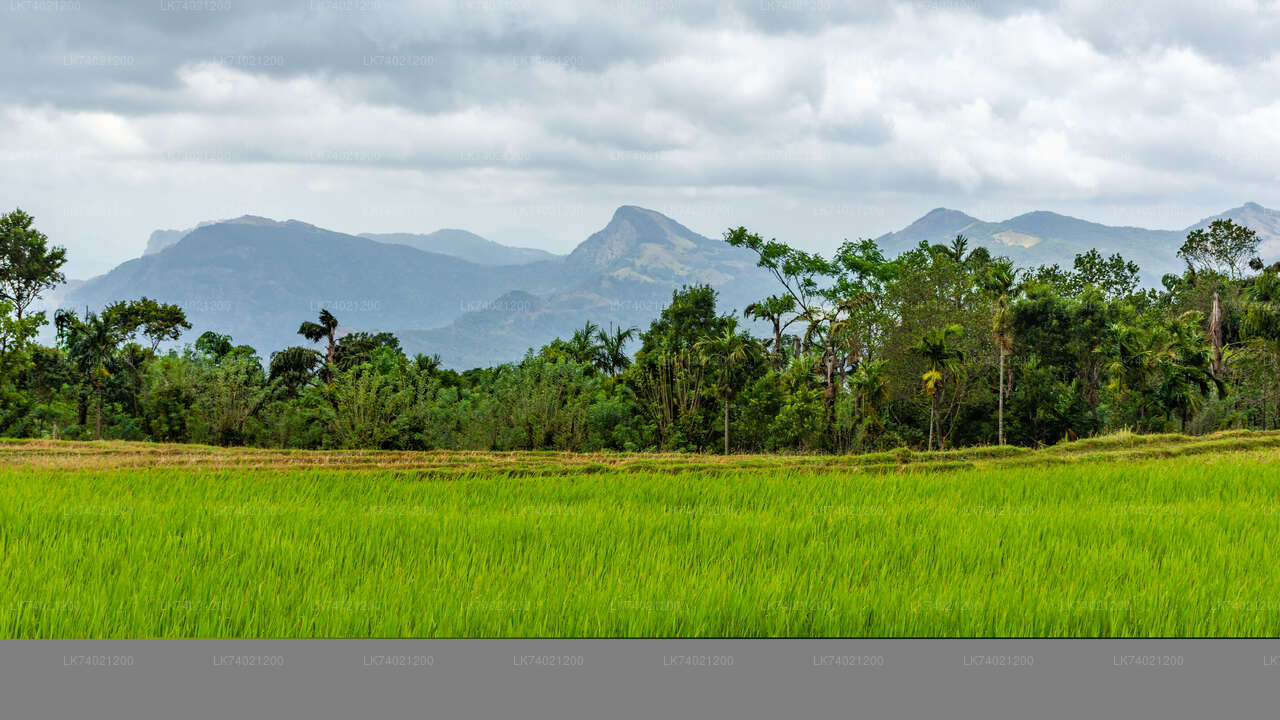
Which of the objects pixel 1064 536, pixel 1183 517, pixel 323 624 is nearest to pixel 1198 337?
pixel 1183 517

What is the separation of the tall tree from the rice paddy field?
25.9m

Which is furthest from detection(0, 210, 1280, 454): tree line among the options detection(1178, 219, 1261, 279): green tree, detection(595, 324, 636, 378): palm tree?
detection(1178, 219, 1261, 279): green tree

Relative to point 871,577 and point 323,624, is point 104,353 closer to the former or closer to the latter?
point 323,624

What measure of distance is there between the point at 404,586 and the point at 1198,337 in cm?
2712

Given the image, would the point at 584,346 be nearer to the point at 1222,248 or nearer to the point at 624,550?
the point at 624,550

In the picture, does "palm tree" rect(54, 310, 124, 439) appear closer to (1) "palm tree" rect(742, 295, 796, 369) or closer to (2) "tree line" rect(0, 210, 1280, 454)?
(2) "tree line" rect(0, 210, 1280, 454)

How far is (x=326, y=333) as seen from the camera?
2112cm

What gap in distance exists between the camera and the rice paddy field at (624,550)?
507 cm

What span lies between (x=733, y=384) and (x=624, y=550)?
46.3 ft

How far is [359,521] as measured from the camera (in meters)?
7.45

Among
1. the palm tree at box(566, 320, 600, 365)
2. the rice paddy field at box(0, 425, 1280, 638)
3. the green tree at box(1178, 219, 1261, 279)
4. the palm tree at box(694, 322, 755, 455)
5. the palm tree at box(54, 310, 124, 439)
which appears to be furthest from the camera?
the green tree at box(1178, 219, 1261, 279)

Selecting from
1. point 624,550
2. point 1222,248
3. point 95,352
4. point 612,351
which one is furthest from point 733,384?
point 1222,248

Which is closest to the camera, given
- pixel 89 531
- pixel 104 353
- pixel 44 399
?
pixel 89 531

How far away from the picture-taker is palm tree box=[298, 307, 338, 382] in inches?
812
